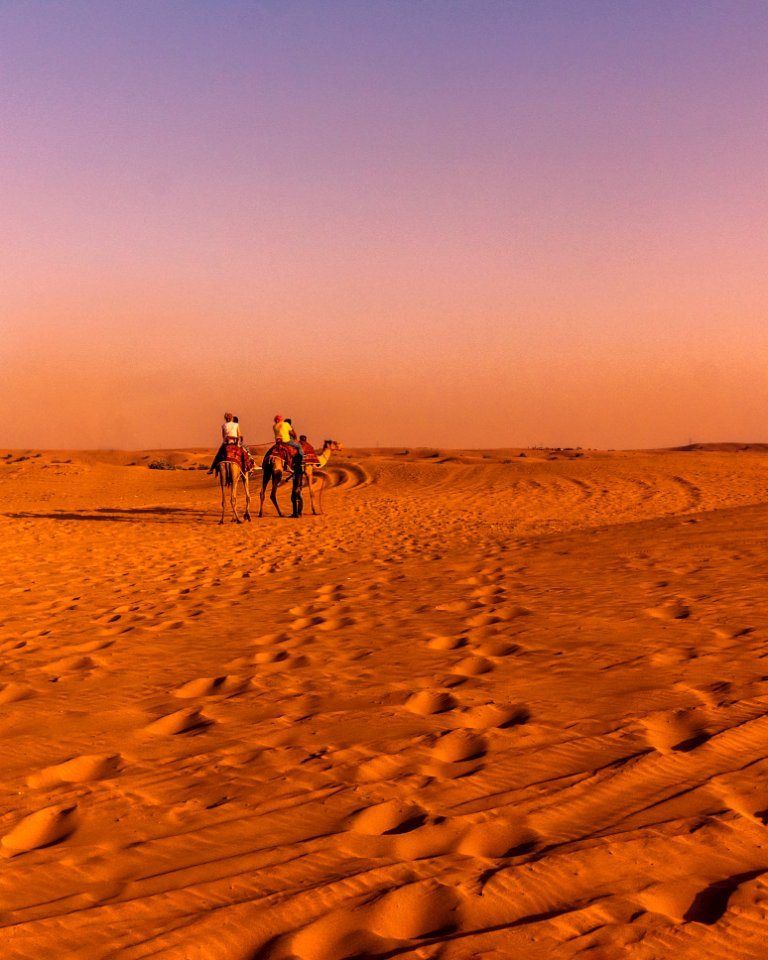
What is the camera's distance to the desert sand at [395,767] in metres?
2.62

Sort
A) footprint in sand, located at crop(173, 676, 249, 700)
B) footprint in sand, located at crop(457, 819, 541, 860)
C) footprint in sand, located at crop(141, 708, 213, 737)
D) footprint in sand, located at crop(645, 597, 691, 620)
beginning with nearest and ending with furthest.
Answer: footprint in sand, located at crop(457, 819, 541, 860) < footprint in sand, located at crop(141, 708, 213, 737) < footprint in sand, located at crop(173, 676, 249, 700) < footprint in sand, located at crop(645, 597, 691, 620)

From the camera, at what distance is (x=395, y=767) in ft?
12.9

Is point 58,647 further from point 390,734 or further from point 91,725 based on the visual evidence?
point 390,734

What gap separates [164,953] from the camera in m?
2.48

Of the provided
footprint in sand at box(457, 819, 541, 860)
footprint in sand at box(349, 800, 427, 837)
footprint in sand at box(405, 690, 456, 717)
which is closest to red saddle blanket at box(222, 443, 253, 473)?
footprint in sand at box(405, 690, 456, 717)

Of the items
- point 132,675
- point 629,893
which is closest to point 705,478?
point 132,675

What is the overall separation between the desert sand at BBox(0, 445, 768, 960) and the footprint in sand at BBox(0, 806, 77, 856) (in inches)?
0.5

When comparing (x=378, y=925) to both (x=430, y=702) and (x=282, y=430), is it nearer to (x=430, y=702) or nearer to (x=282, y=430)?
(x=430, y=702)

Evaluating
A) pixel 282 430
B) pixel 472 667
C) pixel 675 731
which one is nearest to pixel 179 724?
pixel 472 667

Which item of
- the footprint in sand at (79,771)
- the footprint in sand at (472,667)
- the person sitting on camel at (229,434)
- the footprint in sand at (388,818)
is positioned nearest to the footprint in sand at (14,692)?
the footprint in sand at (79,771)

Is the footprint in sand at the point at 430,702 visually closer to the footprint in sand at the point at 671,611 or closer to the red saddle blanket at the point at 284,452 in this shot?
the footprint in sand at the point at 671,611

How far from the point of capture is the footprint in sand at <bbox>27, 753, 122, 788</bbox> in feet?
13.2

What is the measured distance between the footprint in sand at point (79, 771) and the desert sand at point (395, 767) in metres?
0.02

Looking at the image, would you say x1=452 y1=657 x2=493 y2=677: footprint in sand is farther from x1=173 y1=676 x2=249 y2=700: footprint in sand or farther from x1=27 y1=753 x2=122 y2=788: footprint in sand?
x1=27 y1=753 x2=122 y2=788: footprint in sand
